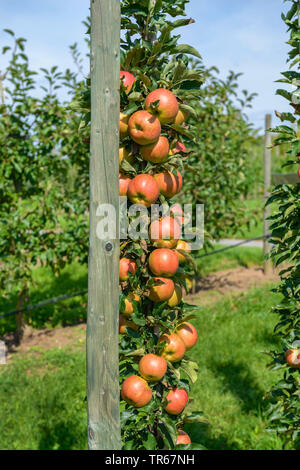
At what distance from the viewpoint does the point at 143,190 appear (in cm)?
159

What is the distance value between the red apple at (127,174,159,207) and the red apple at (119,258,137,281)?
0.79 feet

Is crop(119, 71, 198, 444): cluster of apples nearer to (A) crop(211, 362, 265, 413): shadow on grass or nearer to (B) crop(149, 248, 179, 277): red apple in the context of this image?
(B) crop(149, 248, 179, 277): red apple

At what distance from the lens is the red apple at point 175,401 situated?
168cm

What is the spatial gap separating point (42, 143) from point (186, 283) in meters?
3.82

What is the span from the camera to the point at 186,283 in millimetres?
1857

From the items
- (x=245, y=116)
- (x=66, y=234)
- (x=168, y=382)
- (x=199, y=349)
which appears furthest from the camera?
(x=245, y=116)

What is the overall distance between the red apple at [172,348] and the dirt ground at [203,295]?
3.69 metres

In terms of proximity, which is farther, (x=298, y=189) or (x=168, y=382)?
(x=298, y=189)

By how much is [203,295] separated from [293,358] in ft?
15.5

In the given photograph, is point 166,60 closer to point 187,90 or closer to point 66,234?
point 187,90

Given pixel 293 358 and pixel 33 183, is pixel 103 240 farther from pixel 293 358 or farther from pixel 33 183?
pixel 33 183

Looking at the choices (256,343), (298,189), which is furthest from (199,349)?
(298,189)

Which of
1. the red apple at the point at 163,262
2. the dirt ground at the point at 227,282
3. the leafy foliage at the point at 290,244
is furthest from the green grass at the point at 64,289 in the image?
the red apple at the point at 163,262

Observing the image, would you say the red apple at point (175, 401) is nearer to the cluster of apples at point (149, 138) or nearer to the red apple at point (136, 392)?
the red apple at point (136, 392)
